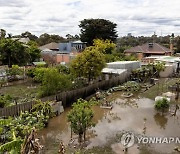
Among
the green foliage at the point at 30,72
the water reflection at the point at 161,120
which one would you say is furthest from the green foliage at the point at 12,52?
the water reflection at the point at 161,120

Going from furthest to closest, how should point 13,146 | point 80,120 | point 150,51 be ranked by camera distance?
point 150,51
point 80,120
point 13,146

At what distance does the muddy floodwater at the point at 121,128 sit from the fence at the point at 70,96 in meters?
1.24

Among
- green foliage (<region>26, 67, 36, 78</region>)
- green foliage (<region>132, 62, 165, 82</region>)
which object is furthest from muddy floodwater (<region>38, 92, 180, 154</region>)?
green foliage (<region>26, 67, 36, 78</region>)

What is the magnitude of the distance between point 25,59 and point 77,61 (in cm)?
1184

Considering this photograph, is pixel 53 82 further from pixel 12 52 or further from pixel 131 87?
pixel 12 52

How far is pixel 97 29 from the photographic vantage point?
150 ft

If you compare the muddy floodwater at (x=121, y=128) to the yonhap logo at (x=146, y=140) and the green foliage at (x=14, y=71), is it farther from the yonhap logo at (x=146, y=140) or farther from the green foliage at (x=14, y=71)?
the green foliage at (x=14, y=71)

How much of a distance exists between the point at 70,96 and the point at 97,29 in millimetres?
29666

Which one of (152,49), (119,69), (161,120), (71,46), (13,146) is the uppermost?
(71,46)

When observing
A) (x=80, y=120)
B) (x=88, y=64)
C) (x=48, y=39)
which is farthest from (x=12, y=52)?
(x=48, y=39)

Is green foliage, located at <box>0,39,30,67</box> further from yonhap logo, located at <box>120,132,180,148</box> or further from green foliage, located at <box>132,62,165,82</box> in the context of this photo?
yonhap logo, located at <box>120,132,180,148</box>

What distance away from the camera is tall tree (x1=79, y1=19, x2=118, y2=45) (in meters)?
45.8

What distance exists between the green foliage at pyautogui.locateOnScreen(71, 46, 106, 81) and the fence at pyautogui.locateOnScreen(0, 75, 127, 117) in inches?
51.6

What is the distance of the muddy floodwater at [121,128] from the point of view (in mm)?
11453
